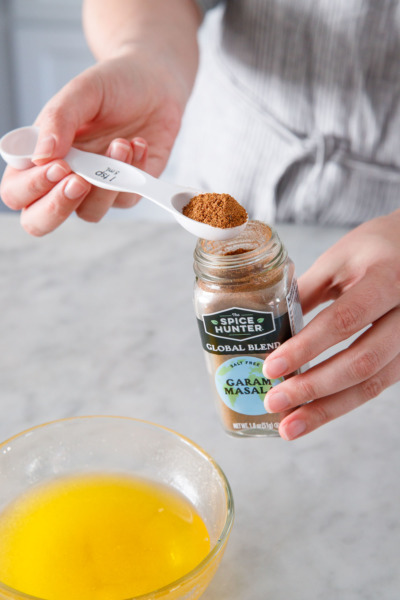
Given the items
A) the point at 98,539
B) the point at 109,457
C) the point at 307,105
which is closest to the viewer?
the point at 98,539

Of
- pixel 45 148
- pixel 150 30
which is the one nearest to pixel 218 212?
pixel 45 148

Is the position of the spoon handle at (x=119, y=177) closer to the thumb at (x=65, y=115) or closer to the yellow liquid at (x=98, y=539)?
the thumb at (x=65, y=115)

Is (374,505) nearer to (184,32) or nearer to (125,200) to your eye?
(125,200)

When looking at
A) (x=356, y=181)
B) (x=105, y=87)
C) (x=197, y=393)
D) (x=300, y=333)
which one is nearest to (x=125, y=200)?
(x=105, y=87)

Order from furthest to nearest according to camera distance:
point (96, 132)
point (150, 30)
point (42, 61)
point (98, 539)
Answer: point (42, 61)
point (150, 30)
point (96, 132)
point (98, 539)

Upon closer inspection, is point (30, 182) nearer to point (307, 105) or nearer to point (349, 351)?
point (349, 351)

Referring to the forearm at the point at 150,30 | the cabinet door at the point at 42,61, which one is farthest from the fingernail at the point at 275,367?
the cabinet door at the point at 42,61
